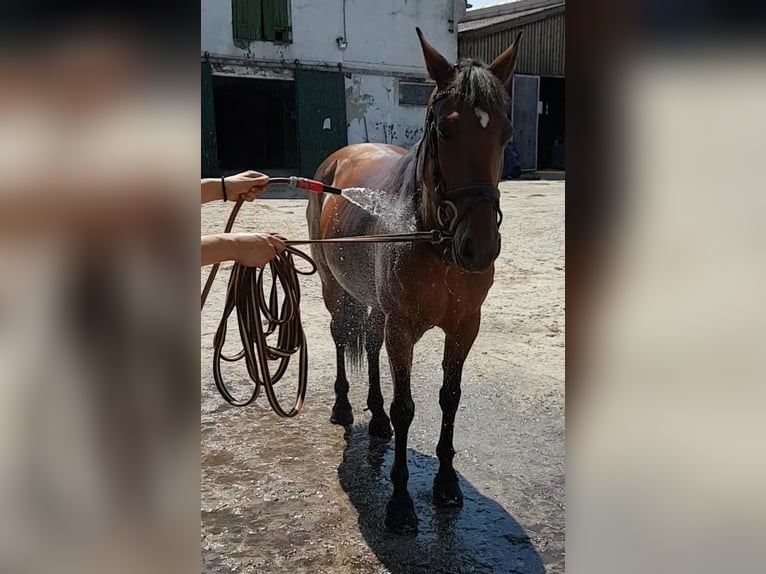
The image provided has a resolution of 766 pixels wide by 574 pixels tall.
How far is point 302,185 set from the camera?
339cm

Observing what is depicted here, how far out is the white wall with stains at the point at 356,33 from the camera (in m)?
15.8

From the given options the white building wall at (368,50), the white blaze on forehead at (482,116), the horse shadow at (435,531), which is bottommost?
the horse shadow at (435,531)

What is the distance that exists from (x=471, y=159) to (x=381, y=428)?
6.69 feet

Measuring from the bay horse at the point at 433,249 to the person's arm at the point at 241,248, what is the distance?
78 centimetres

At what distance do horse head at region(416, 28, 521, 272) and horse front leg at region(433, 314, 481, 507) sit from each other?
0.65 metres

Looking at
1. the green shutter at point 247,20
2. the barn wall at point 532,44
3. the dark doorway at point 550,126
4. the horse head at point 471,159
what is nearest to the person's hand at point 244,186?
the horse head at point 471,159

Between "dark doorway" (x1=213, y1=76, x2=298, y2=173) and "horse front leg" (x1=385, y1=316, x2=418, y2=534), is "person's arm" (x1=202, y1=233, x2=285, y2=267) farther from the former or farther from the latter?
"dark doorway" (x1=213, y1=76, x2=298, y2=173)

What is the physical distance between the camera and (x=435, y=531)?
3.05 meters

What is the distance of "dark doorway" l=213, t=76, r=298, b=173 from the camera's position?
18.5 m


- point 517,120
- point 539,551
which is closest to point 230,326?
point 539,551
